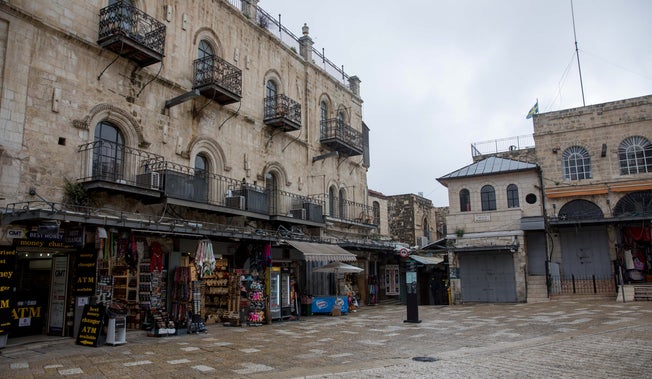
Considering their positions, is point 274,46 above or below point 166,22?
above

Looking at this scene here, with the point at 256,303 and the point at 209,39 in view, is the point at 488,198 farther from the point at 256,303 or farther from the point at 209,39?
the point at 209,39

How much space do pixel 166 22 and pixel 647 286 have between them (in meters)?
25.0

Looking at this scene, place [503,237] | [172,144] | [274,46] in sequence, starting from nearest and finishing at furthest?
[172,144] → [274,46] → [503,237]

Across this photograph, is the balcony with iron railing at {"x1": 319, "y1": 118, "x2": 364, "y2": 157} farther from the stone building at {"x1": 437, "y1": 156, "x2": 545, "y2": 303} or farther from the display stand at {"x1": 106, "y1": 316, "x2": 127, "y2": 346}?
the display stand at {"x1": 106, "y1": 316, "x2": 127, "y2": 346}

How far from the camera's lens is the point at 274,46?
2311 centimetres

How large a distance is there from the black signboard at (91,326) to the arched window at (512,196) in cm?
2317

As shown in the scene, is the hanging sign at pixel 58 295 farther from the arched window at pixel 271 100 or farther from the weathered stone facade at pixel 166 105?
the arched window at pixel 271 100

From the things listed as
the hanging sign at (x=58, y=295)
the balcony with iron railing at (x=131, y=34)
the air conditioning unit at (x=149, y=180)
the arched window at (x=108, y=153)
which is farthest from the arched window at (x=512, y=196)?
the hanging sign at (x=58, y=295)

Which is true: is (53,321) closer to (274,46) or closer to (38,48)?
(38,48)

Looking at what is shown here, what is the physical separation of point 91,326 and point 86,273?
1.65 meters

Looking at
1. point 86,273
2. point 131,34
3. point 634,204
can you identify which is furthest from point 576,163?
point 86,273

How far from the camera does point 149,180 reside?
1466 cm

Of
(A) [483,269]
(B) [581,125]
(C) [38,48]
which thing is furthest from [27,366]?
(B) [581,125]

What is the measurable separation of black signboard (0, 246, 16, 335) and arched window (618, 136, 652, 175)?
99.0 ft
